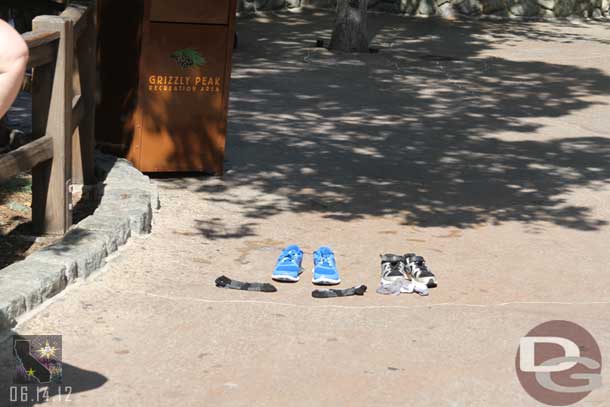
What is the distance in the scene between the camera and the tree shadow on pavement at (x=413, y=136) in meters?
8.35

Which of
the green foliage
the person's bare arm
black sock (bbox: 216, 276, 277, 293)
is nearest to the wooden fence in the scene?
black sock (bbox: 216, 276, 277, 293)

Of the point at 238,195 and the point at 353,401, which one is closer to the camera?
the point at 353,401

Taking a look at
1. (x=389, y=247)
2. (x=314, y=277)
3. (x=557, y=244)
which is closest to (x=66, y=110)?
(x=314, y=277)

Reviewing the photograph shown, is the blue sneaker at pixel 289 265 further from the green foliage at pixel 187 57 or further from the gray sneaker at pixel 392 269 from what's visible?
the green foliage at pixel 187 57

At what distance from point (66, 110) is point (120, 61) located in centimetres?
192

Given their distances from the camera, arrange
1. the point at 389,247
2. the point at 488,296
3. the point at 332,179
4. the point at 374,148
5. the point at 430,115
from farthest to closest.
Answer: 1. the point at 430,115
2. the point at 374,148
3. the point at 332,179
4. the point at 389,247
5. the point at 488,296

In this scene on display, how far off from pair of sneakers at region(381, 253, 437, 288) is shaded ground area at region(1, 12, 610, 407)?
11 centimetres

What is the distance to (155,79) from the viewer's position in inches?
326

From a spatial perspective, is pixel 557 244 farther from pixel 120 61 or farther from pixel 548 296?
pixel 120 61

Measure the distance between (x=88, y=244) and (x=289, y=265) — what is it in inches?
44.6

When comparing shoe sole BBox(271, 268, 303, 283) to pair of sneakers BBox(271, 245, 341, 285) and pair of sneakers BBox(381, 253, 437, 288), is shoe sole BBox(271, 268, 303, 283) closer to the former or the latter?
pair of sneakers BBox(271, 245, 341, 285)
